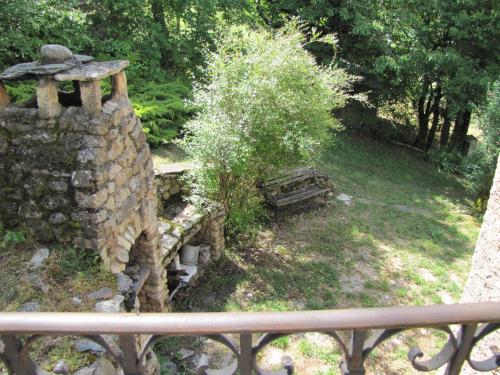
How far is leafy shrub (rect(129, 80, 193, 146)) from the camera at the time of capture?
856 centimetres

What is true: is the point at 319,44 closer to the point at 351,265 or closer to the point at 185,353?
the point at 351,265

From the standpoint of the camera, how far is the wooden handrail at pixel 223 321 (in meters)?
1.12

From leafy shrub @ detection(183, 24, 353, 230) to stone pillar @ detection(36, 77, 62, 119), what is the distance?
312 cm

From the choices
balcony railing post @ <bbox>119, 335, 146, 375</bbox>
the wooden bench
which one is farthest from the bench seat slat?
balcony railing post @ <bbox>119, 335, 146, 375</bbox>

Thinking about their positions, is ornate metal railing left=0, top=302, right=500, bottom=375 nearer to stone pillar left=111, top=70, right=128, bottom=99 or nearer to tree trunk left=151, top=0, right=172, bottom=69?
stone pillar left=111, top=70, right=128, bottom=99

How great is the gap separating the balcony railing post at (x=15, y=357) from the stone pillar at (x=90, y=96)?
2202 millimetres

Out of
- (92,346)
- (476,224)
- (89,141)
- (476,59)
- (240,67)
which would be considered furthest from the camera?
(476,59)

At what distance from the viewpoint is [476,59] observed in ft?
38.0

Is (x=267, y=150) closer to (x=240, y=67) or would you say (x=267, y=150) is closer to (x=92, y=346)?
(x=240, y=67)

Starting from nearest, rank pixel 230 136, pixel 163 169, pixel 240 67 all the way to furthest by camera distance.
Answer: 1. pixel 230 136
2. pixel 240 67
3. pixel 163 169

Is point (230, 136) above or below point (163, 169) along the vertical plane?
above

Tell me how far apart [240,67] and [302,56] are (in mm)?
1291

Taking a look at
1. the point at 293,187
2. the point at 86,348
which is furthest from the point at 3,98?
the point at 293,187

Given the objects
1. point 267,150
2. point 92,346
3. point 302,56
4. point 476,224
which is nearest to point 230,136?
point 267,150
